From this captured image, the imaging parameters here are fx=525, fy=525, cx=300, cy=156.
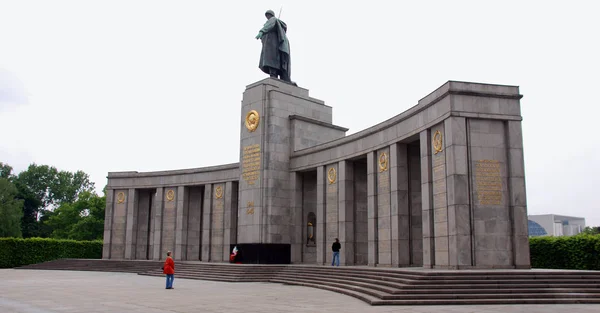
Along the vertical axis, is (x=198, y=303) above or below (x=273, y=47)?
below

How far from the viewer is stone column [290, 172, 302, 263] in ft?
109

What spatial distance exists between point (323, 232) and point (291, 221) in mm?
3177

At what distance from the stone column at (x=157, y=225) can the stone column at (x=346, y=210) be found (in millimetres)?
18019

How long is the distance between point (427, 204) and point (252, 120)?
1548 centimetres

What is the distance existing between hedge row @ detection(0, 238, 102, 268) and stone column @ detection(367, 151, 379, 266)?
30.6 metres

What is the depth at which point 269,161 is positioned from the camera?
33.1 meters

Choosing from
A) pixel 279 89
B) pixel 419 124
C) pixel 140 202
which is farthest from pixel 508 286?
pixel 140 202

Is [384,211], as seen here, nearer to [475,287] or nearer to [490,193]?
[490,193]

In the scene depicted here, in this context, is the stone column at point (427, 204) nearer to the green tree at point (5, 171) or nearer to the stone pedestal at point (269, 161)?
the stone pedestal at point (269, 161)

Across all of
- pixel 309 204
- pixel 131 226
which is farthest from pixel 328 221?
pixel 131 226

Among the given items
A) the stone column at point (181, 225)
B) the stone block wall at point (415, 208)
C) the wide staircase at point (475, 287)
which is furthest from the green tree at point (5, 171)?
the wide staircase at point (475, 287)

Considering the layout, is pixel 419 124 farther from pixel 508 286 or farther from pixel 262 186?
pixel 262 186

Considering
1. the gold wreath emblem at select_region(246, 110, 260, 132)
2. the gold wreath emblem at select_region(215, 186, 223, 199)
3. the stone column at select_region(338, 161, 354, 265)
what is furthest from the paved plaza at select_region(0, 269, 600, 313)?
the gold wreath emblem at select_region(215, 186, 223, 199)

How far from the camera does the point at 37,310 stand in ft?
43.8
